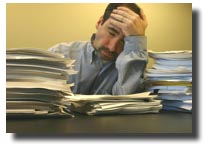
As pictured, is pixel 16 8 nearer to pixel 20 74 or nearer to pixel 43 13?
pixel 43 13

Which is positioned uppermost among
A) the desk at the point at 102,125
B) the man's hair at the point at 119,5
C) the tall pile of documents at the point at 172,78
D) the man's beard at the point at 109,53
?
the man's hair at the point at 119,5

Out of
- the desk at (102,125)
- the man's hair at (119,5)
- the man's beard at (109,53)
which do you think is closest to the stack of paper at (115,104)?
the desk at (102,125)

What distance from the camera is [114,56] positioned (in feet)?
4.20

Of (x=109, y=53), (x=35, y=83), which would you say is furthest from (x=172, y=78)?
(x=35, y=83)

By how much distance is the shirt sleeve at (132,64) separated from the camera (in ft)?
4.13

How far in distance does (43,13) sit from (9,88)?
34 cm

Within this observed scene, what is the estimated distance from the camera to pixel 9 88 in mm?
1019

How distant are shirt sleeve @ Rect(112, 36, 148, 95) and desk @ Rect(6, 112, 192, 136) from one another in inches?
7.2

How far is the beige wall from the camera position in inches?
45.8

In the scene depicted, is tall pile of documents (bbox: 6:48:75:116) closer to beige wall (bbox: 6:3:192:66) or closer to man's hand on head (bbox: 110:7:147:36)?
beige wall (bbox: 6:3:192:66)

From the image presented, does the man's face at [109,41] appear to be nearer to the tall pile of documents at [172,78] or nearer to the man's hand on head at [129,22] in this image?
the man's hand on head at [129,22]

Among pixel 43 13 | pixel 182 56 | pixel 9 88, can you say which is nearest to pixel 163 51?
pixel 182 56

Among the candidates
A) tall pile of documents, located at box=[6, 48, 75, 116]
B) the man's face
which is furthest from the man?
tall pile of documents, located at box=[6, 48, 75, 116]

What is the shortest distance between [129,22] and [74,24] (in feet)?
0.74
